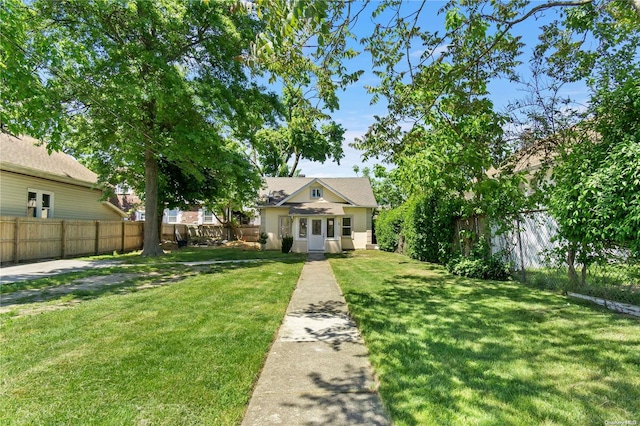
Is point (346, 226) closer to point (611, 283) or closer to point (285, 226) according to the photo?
point (285, 226)

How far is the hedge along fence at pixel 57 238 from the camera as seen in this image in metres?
12.7

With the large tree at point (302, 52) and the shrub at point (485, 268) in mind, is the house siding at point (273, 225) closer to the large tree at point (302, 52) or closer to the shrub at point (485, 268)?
the shrub at point (485, 268)

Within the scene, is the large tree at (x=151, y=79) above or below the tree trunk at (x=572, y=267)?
above

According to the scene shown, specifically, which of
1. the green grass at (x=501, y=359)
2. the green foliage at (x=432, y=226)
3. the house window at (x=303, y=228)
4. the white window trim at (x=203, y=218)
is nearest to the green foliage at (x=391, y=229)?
the green foliage at (x=432, y=226)

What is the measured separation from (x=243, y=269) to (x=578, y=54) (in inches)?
441

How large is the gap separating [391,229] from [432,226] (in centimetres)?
761

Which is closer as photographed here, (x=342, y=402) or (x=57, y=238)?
(x=342, y=402)

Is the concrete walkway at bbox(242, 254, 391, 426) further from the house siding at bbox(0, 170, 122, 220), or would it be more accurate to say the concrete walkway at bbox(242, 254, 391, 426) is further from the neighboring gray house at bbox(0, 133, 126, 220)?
the house siding at bbox(0, 170, 122, 220)

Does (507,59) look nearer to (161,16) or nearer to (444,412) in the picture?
(444,412)

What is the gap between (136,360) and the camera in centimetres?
388

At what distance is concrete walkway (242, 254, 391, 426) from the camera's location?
2.88 meters

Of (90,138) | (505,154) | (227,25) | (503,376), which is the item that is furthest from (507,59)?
(90,138)

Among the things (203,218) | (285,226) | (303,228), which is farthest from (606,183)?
(203,218)

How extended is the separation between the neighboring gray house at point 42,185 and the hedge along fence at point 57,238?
1.93 meters
